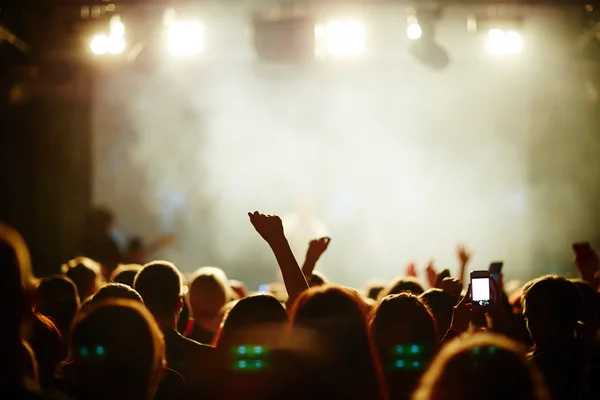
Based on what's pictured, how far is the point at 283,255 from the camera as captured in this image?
118 inches

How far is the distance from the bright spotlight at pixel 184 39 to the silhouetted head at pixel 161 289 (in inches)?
197

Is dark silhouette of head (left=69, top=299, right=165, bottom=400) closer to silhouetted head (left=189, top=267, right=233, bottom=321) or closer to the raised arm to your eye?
the raised arm

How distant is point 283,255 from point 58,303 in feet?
5.08

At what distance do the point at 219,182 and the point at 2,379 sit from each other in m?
11.2

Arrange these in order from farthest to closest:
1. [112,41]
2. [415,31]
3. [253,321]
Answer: [112,41], [415,31], [253,321]

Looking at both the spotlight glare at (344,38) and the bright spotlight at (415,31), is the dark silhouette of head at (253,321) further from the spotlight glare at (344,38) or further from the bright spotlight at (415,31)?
the bright spotlight at (415,31)

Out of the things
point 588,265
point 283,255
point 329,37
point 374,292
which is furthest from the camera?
point 329,37

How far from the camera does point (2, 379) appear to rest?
6.05 feet

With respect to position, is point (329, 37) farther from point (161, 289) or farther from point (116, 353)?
point (116, 353)

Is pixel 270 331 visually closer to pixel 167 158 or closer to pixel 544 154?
pixel 544 154

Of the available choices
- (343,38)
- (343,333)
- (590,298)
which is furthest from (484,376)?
(343,38)

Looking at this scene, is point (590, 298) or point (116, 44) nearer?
point (590, 298)

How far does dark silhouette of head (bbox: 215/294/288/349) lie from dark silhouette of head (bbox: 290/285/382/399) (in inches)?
10.0

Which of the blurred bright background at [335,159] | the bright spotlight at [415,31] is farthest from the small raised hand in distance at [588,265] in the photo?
the blurred bright background at [335,159]
